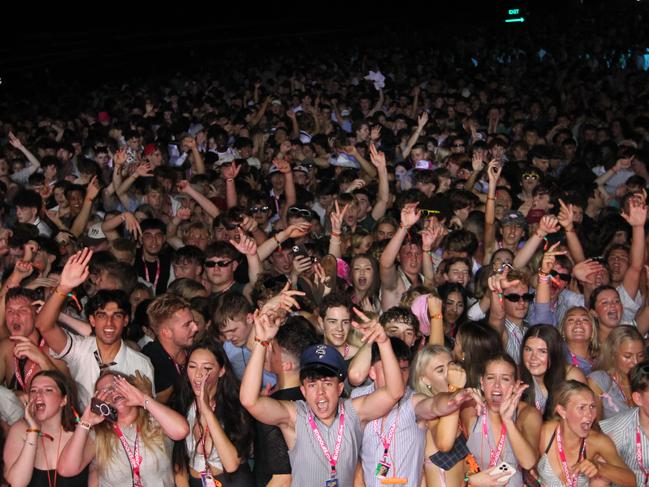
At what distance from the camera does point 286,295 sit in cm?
450

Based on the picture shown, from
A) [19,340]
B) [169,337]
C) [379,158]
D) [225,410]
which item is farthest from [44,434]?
[379,158]

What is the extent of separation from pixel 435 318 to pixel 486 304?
810 mm

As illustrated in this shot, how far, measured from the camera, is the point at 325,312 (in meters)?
5.27

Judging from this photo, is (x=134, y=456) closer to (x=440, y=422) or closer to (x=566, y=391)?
(x=440, y=422)

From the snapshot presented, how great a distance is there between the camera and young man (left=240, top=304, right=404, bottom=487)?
4219 millimetres

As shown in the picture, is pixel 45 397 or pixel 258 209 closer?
pixel 45 397

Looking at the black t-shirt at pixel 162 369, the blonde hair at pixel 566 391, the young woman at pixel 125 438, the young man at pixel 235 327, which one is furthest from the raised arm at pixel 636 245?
the young woman at pixel 125 438

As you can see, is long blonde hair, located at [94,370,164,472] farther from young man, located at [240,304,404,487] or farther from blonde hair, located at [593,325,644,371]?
blonde hair, located at [593,325,644,371]

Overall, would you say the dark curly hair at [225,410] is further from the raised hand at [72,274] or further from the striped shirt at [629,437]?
the striped shirt at [629,437]

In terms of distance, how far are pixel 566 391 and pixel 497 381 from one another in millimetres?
333

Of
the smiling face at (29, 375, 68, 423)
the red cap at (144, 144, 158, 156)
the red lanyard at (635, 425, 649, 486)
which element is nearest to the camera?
the smiling face at (29, 375, 68, 423)

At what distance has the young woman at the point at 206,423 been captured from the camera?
449 centimetres

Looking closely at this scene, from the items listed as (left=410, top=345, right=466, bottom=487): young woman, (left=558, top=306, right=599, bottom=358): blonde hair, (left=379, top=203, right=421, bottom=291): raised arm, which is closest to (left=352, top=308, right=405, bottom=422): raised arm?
(left=410, top=345, right=466, bottom=487): young woman

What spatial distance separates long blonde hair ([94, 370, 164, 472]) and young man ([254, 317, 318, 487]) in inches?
19.2
